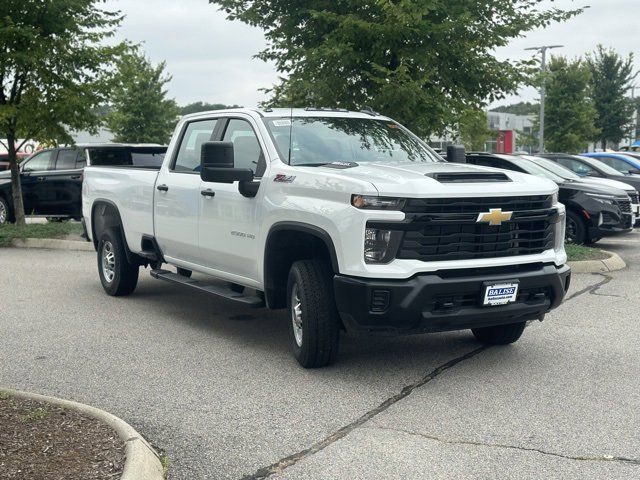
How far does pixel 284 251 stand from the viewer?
23.1ft

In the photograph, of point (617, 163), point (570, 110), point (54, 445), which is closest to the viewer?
point (54, 445)

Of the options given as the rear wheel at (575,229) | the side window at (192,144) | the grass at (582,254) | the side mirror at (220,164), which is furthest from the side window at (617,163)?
the side mirror at (220,164)

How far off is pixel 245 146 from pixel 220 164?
2.25 ft

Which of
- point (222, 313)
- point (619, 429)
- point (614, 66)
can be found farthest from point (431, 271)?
point (614, 66)

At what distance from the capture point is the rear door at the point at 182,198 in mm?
8219

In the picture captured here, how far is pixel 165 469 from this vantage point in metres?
4.62

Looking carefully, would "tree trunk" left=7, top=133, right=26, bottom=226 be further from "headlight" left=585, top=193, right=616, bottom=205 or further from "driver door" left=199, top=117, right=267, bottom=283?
"headlight" left=585, top=193, right=616, bottom=205

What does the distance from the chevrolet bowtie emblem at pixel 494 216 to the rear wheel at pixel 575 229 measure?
870 centimetres

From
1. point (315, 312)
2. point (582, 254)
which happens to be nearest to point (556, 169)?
point (582, 254)

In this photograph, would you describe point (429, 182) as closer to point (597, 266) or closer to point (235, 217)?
point (235, 217)

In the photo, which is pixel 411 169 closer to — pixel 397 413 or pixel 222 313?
pixel 397 413

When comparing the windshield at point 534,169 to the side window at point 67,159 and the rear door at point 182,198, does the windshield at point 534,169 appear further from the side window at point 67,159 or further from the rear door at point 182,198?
the side window at point 67,159

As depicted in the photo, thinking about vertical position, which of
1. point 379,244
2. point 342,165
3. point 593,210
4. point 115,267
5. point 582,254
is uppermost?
point 342,165

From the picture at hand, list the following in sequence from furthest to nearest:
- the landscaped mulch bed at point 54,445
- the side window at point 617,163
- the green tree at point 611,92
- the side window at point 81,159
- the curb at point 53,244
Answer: the green tree at point 611,92
the side window at point 617,163
the side window at point 81,159
the curb at point 53,244
the landscaped mulch bed at point 54,445
